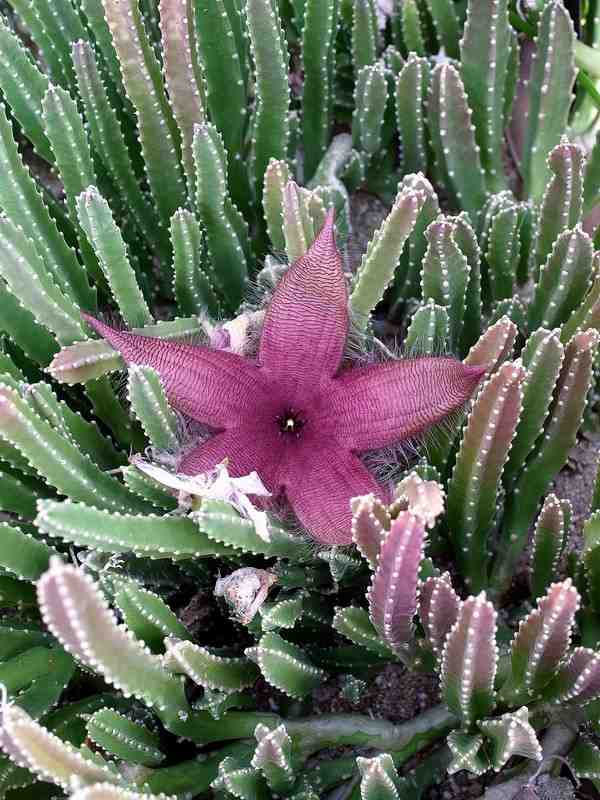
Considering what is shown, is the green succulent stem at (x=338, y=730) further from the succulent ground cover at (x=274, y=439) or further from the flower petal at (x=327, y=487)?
the flower petal at (x=327, y=487)

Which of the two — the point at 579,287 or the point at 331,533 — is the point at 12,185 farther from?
the point at 579,287

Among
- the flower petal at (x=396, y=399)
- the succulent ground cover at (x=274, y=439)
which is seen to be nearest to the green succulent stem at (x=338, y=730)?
the succulent ground cover at (x=274, y=439)

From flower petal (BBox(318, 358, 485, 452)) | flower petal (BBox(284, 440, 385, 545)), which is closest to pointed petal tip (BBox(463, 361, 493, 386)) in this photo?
flower petal (BBox(318, 358, 485, 452))

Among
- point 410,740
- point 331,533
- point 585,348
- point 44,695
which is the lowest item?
point 410,740

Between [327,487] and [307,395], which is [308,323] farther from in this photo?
[327,487]

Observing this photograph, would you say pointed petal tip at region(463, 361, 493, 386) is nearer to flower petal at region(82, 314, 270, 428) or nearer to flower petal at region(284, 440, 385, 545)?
flower petal at region(284, 440, 385, 545)

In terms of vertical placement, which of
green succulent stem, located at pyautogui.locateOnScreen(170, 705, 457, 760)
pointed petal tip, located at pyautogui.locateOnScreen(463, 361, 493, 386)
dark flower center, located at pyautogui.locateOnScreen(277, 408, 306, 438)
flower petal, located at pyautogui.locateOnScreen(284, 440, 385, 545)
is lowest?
green succulent stem, located at pyautogui.locateOnScreen(170, 705, 457, 760)

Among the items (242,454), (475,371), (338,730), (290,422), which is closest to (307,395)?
(290,422)

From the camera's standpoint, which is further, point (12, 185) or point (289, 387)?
point (12, 185)

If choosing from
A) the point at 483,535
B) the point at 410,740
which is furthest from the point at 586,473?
the point at 410,740
